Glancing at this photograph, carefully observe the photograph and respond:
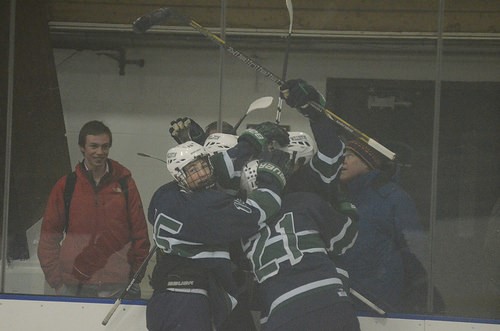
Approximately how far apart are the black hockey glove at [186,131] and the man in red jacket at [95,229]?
0.26 metres

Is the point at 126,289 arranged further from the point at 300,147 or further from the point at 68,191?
the point at 300,147

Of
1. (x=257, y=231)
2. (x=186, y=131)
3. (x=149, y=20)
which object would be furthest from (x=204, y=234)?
(x=149, y=20)

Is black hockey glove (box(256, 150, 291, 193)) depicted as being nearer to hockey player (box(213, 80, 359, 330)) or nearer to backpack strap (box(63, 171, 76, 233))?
hockey player (box(213, 80, 359, 330))

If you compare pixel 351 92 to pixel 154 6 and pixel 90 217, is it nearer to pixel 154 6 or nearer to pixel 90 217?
pixel 154 6

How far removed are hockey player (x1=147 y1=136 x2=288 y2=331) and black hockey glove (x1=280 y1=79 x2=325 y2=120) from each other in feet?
0.70

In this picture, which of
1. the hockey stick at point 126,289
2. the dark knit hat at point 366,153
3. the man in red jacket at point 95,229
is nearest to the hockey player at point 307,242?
the dark knit hat at point 366,153

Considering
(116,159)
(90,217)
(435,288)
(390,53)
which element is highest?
(390,53)

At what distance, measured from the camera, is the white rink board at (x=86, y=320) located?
361cm

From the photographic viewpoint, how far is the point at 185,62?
367 centimetres

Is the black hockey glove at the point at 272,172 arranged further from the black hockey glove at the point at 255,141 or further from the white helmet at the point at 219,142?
the white helmet at the point at 219,142

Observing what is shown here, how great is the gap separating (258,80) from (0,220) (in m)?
1.26

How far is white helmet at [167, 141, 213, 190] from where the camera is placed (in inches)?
134

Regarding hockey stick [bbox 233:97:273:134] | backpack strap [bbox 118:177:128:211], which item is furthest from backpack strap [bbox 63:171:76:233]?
hockey stick [bbox 233:97:273:134]

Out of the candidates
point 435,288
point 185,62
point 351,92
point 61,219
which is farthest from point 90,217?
point 435,288
